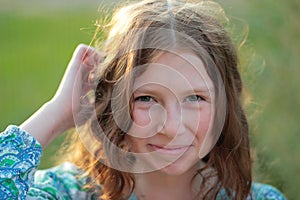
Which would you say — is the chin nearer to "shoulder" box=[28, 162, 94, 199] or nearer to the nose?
the nose

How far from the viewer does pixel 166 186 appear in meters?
2.40

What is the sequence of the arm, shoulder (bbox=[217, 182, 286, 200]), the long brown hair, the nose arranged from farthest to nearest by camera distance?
shoulder (bbox=[217, 182, 286, 200]), the arm, the long brown hair, the nose

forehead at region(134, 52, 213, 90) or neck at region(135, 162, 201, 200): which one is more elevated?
forehead at region(134, 52, 213, 90)

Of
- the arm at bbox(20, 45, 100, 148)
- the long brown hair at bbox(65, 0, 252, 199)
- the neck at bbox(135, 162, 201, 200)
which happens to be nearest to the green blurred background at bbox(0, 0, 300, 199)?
the arm at bbox(20, 45, 100, 148)

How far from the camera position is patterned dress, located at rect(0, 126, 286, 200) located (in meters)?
2.18

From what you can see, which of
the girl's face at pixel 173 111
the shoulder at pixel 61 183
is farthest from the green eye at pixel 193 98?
the shoulder at pixel 61 183

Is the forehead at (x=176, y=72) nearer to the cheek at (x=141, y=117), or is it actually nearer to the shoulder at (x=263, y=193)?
the cheek at (x=141, y=117)

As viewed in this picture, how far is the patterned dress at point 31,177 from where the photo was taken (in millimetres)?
2180

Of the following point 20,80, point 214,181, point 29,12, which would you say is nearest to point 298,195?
point 214,181

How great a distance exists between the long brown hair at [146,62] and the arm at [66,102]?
7 cm

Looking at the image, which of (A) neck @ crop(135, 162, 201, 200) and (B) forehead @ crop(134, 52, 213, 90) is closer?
(B) forehead @ crop(134, 52, 213, 90)

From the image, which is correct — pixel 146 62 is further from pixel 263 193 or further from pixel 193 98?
pixel 263 193

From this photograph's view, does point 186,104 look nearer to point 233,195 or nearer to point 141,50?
point 141,50

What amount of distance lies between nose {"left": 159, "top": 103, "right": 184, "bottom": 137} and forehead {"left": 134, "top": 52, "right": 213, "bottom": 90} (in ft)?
0.21
